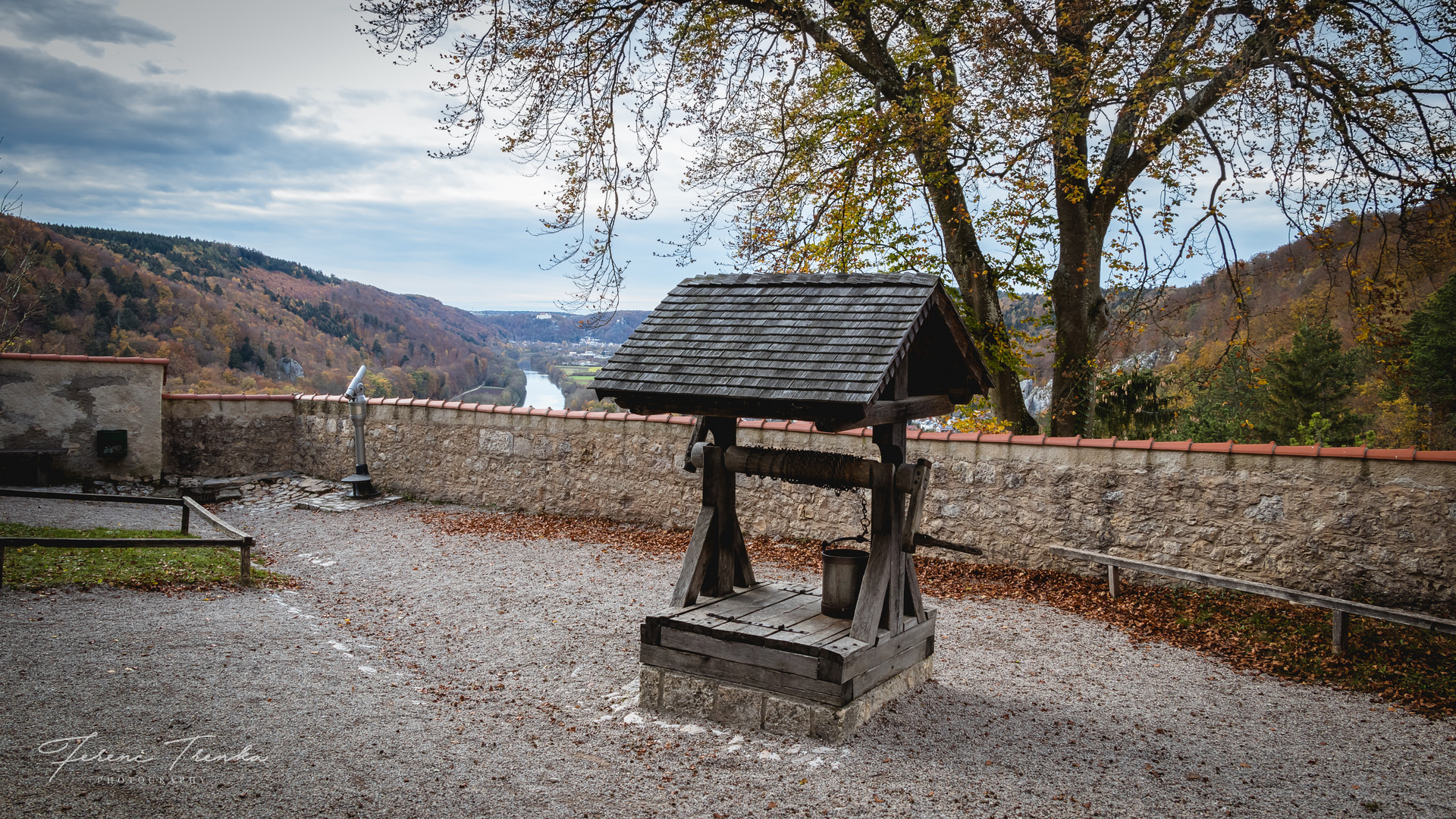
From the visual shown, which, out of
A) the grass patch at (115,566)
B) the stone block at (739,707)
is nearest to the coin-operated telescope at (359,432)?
the grass patch at (115,566)

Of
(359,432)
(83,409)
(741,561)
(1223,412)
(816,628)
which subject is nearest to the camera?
(816,628)

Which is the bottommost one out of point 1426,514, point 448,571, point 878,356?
point 448,571

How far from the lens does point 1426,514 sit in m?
6.10

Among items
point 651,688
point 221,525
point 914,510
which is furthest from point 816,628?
point 221,525

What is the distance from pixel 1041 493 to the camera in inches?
305

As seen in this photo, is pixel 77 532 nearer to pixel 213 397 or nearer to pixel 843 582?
pixel 213 397

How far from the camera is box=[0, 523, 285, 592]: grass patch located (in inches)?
252

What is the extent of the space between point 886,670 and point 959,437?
3988mm

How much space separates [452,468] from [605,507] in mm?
2556

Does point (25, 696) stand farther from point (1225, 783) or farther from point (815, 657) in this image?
point (1225, 783)

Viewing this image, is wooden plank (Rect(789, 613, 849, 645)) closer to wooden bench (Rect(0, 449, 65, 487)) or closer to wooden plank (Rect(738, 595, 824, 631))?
wooden plank (Rect(738, 595, 824, 631))

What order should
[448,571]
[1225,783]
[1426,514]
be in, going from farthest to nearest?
[448,571]
[1426,514]
[1225,783]

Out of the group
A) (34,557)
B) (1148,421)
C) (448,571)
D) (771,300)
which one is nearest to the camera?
(771,300)

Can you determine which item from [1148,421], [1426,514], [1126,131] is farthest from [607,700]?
[1148,421]
